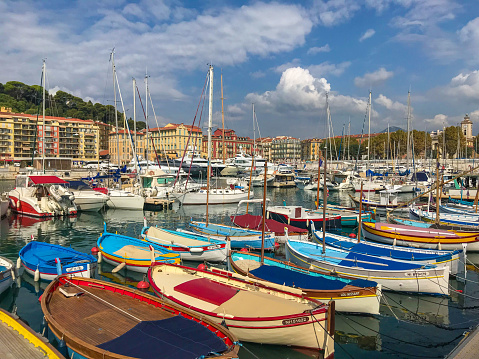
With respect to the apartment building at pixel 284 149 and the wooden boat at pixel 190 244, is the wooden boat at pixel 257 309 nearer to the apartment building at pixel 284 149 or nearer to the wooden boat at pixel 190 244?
the wooden boat at pixel 190 244

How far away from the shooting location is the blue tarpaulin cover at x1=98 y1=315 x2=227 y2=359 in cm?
824

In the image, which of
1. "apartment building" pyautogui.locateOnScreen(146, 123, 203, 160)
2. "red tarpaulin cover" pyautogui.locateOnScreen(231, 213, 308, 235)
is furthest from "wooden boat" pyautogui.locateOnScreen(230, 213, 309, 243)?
"apartment building" pyautogui.locateOnScreen(146, 123, 203, 160)

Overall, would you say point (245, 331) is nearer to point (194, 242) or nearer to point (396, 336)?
point (396, 336)

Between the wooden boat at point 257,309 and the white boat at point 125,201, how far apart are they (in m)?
28.3

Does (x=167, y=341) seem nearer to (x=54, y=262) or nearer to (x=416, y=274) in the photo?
(x=54, y=262)

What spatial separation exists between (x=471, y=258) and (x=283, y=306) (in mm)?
17566

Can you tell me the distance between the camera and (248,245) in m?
22.7

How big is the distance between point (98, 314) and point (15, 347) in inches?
89.5

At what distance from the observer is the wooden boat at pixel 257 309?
10477 mm

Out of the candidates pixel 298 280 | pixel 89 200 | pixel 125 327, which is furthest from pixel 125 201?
pixel 125 327

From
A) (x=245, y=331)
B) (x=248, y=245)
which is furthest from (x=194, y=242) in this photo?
(x=245, y=331)

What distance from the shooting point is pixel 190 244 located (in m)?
21.8

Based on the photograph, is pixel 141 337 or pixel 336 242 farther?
pixel 336 242

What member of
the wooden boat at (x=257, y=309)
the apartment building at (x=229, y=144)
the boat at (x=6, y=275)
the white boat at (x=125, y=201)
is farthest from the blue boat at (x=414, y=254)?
the apartment building at (x=229, y=144)
